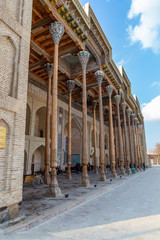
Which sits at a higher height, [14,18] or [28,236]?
[14,18]

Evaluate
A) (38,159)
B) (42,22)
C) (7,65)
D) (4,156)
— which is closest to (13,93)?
(7,65)

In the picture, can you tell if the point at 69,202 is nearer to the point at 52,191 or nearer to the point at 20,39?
the point at 52,191

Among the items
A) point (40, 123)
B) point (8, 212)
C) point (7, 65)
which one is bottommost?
point (8, 212)

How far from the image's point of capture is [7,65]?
3.95 meters

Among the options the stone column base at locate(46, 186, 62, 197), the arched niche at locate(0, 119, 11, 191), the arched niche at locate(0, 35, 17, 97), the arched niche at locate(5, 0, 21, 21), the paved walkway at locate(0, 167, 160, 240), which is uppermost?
the arched niche at locate(5, 0, 21, 21)

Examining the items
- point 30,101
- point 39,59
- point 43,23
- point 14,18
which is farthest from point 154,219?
point 30,101

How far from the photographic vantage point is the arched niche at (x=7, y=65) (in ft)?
12.4

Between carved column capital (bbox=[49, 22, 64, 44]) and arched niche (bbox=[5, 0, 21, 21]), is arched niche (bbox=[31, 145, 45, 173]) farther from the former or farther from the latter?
arched niche (bbox=[5, 0, 21, 21])

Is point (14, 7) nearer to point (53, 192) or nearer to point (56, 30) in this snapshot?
point (56, 30)

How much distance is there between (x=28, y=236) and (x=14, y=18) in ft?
15.9

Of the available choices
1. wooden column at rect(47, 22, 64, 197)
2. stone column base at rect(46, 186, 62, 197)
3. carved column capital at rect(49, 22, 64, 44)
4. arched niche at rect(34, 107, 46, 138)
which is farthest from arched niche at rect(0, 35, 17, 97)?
arched niche at rect(34, 107, 46, 138)

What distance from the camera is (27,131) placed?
1244 cm

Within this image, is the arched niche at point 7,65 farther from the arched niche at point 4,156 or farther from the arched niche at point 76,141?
the arched niche at point 76,141

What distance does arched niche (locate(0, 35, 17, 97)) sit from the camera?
12.4 feet
